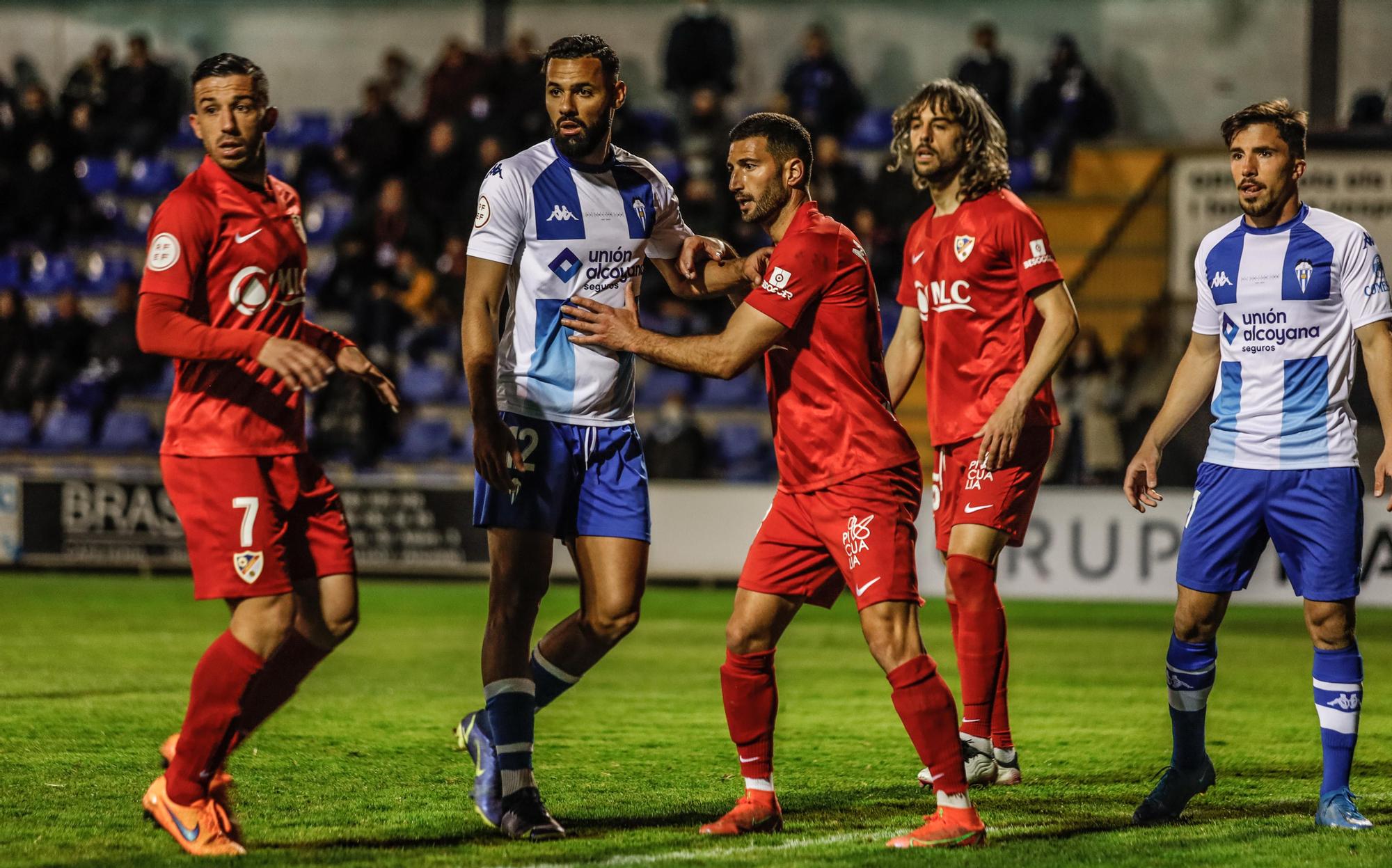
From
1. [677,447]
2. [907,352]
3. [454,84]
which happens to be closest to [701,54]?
[454,84]

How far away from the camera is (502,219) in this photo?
510cm

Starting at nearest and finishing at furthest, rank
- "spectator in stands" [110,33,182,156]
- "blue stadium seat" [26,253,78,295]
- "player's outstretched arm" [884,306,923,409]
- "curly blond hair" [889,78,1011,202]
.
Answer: "curly blond hair" [889,78,1011,202]
"player's outstretched arm" [884,306,923,409]
"blue stadium seat" [26,253,78,295]
"spectator in stands" [110,33,182,156]

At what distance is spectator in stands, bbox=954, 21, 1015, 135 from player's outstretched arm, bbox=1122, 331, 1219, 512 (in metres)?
12.6

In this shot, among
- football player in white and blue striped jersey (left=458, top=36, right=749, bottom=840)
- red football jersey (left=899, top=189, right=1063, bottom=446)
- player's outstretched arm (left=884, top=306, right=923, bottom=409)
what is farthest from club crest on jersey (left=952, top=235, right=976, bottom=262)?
football player in white and blue striped jersey (left=458, top=36, right=749, bottom=840)

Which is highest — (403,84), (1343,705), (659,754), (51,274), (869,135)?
(403,84)

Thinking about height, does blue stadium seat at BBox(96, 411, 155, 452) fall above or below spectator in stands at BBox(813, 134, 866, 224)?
below

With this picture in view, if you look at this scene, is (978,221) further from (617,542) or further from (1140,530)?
(1140,530)

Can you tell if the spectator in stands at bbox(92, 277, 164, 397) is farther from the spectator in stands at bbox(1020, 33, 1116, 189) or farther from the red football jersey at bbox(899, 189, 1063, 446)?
the red football jersey at bbox(899, 189, 1063, 446)

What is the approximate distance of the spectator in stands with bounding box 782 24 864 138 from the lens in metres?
18.8

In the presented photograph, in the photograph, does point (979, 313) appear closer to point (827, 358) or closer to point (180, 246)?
point (827, 358)

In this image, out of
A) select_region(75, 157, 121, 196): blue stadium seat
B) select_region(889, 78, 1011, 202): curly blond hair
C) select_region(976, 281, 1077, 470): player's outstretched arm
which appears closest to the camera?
select_region(976, 281, 1077, 470): player's outstretched arm

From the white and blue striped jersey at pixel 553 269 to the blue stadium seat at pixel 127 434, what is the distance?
521 inches

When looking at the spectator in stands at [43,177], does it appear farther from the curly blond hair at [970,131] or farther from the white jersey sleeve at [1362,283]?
the white jersey sleeve at [1362,283]

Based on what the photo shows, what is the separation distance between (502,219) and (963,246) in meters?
1.79
